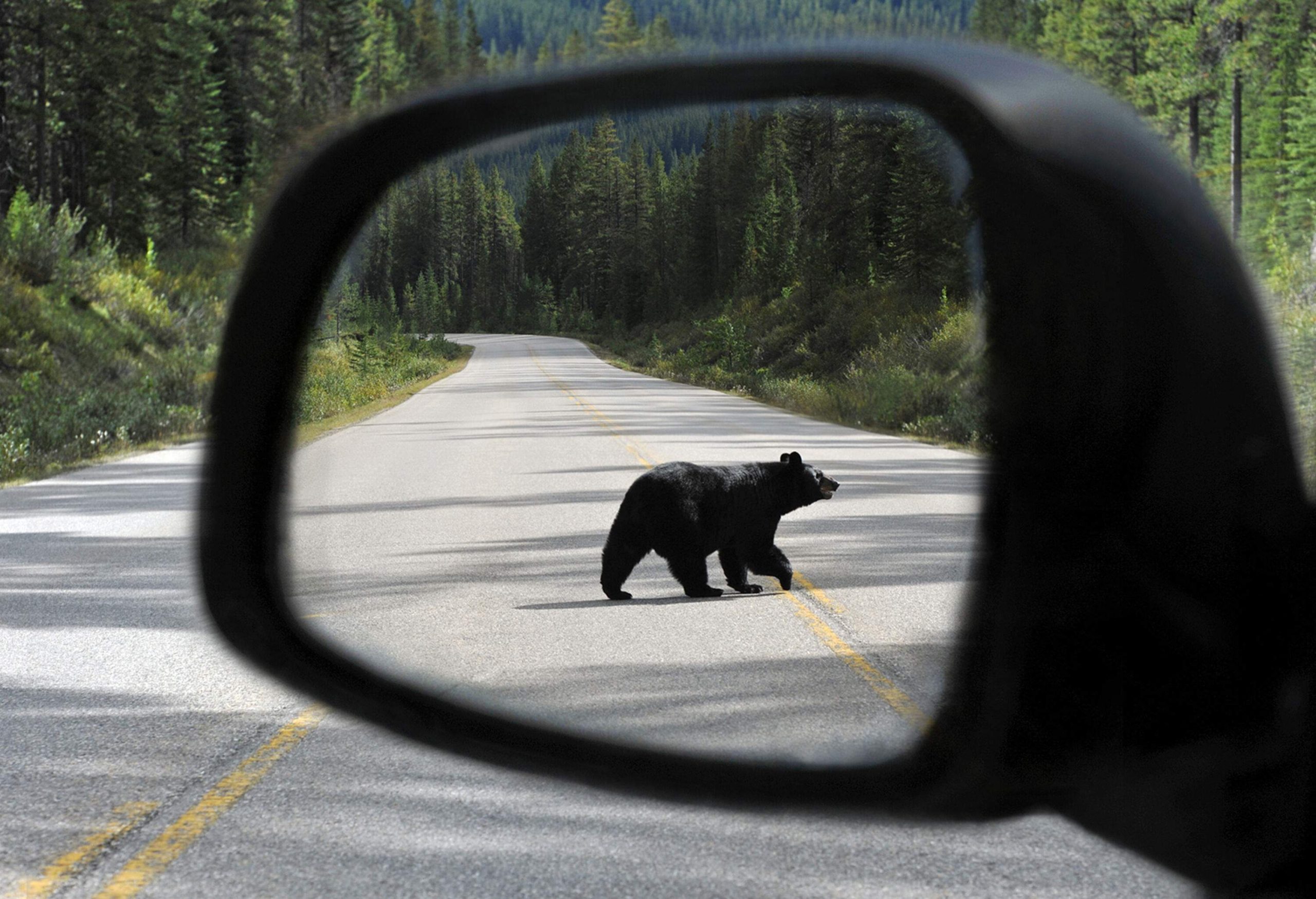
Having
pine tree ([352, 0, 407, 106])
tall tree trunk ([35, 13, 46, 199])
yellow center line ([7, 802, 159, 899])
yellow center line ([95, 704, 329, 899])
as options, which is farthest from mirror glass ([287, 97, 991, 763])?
pine tree ([352, 0, 407, 106])

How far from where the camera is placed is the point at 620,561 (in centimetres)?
598

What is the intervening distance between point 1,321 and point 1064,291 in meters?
25.7

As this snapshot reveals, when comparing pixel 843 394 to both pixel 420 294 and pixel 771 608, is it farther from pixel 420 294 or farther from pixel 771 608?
pixel 771 608

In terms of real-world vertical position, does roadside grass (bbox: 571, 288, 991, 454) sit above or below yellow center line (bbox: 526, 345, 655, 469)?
above

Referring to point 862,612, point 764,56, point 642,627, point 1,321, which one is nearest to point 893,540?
point 862,612

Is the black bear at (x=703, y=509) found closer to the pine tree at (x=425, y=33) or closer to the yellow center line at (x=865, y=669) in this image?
the yellow center line at (x=865, y=669)

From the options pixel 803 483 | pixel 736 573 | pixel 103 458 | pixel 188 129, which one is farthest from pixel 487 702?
pixel 188 129

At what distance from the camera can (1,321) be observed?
24.0 metres

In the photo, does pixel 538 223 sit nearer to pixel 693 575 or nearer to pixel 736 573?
pixel 693 575

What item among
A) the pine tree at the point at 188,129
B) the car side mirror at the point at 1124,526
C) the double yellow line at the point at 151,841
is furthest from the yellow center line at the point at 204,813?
the pine tree at the point at 188,129

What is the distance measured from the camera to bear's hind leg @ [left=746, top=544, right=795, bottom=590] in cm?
643

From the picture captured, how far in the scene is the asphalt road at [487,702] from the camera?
2.13m

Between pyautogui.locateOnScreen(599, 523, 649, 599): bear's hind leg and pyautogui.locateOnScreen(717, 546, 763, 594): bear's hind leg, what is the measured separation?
0.70 m

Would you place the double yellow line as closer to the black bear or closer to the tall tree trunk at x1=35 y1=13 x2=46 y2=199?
the black bear
